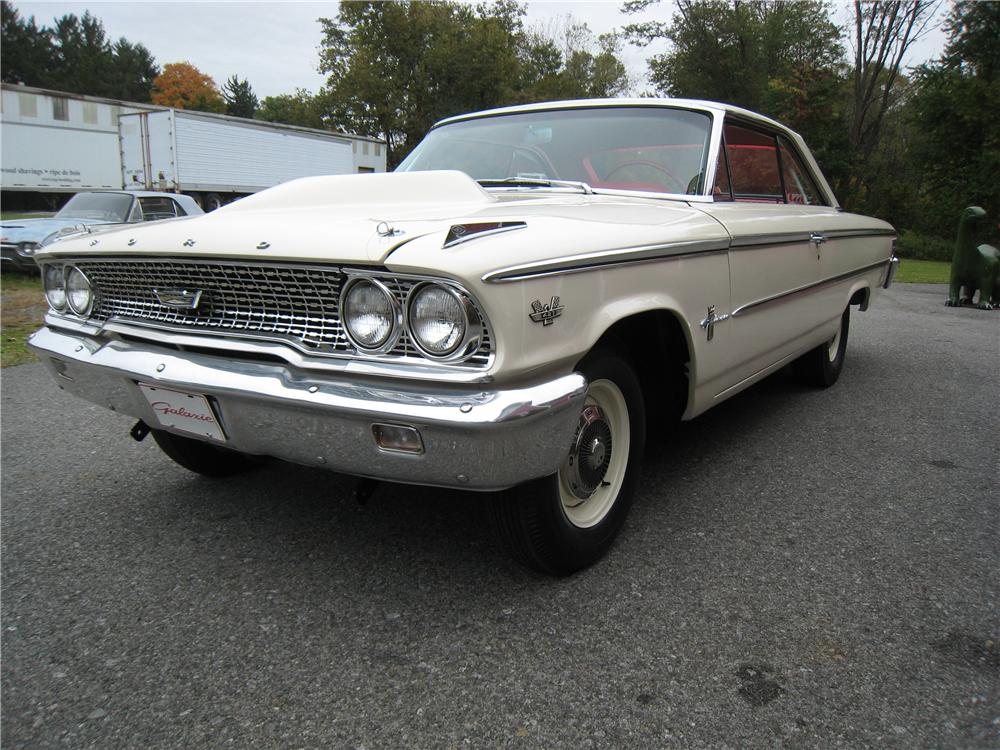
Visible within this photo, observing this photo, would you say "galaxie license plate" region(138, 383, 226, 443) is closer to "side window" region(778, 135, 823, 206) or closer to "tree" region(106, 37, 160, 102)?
"side window" region(778, 135, 823, 206)

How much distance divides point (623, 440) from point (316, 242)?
1.22 metres

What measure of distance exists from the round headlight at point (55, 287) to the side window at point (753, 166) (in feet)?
9.23

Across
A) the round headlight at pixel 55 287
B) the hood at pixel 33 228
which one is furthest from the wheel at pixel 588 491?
the hood at pixel 33 228

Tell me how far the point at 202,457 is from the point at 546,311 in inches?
75.6

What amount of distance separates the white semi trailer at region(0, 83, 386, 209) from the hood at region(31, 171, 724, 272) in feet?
53.9

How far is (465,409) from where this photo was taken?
1692 millimetres

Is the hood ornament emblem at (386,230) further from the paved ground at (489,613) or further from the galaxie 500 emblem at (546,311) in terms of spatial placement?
the paved ground at (489,613)

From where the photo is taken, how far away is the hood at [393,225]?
179 cm

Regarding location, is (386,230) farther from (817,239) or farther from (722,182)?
(817,239)

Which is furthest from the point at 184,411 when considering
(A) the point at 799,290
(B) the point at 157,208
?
(B) the point at 157,208

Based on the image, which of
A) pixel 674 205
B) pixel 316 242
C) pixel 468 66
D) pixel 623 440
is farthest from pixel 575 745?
pixel 468 66

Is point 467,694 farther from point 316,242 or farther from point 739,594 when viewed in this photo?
point 316,242

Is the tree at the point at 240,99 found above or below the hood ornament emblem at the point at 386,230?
above

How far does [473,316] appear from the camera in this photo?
173cm
